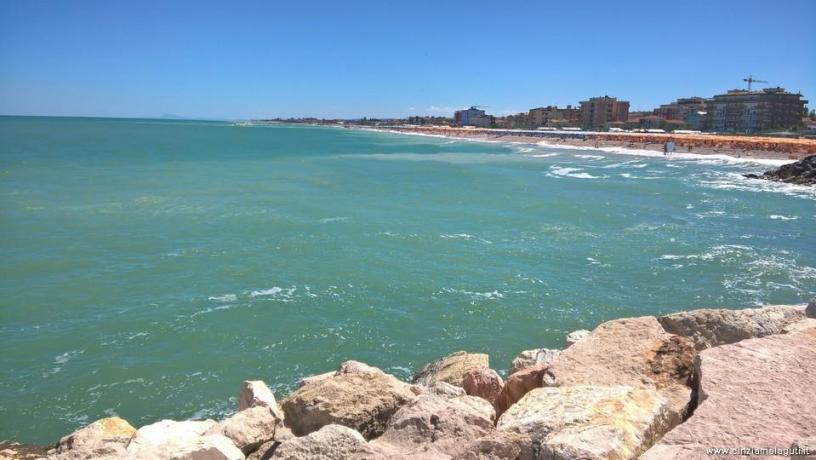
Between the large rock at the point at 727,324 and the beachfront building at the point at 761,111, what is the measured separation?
4553 inches

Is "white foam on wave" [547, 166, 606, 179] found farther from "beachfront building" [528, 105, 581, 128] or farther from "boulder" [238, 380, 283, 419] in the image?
"beachfront building" [528, 105, 581, 128]

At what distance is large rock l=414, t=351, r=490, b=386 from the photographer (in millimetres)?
7016

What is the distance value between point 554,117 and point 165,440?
17498 cm

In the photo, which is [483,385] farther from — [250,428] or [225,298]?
[225,298]

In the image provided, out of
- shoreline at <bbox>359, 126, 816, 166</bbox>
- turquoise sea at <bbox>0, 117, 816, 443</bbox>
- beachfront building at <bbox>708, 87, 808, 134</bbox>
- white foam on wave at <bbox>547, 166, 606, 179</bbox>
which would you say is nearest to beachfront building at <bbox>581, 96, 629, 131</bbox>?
beachfront building at <bbox>708, 87, 808, 134</bbox>

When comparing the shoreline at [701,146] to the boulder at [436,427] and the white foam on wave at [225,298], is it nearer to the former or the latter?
the white foam on wave at [225,298]

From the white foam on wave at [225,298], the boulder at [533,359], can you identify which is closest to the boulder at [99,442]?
the boulder at [533,359]

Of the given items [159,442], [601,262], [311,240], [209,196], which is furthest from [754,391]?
[209,196]

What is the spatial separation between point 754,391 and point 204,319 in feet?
31.6

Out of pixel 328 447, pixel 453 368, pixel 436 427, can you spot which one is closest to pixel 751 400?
pixel 436 427

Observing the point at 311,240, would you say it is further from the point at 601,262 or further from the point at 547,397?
the point at 547,397

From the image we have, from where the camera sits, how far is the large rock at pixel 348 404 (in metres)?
5.46

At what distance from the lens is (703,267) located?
15023 mm

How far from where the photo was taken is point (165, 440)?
201 inches
